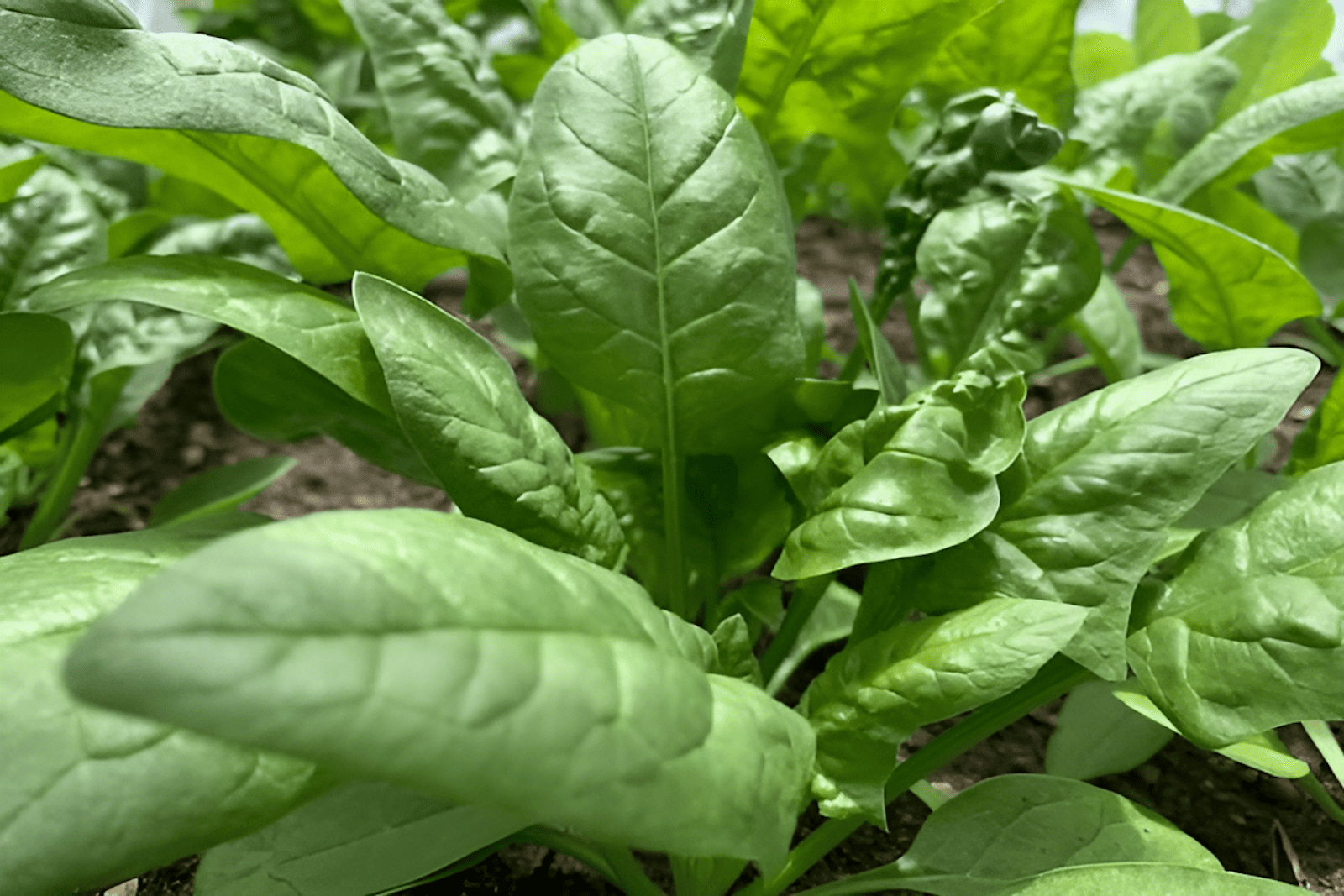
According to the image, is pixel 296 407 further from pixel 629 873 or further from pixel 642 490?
pixel 629 873

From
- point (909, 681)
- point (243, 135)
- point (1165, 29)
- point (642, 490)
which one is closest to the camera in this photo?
point (909, 681)

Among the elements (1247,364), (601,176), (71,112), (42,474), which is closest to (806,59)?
(601,176)

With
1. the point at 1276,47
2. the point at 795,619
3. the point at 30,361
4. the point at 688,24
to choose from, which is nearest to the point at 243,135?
the point at 30,361

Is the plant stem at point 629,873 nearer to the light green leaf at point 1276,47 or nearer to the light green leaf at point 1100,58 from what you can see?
the light green leaf at point 1276,47

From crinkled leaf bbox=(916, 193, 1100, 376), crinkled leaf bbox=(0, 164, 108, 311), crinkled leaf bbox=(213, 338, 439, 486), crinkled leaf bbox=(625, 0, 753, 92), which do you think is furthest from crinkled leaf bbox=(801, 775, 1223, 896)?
crinkled leaf bbox=(0, 164, 108, 311)

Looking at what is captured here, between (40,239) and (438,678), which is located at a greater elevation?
(438,678)

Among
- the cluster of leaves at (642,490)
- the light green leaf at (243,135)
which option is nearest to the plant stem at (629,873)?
the cluster of leaves at (642,490)

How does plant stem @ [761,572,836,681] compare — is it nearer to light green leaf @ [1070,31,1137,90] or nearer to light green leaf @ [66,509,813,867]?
light green leaf @ [66,509,813,867]
